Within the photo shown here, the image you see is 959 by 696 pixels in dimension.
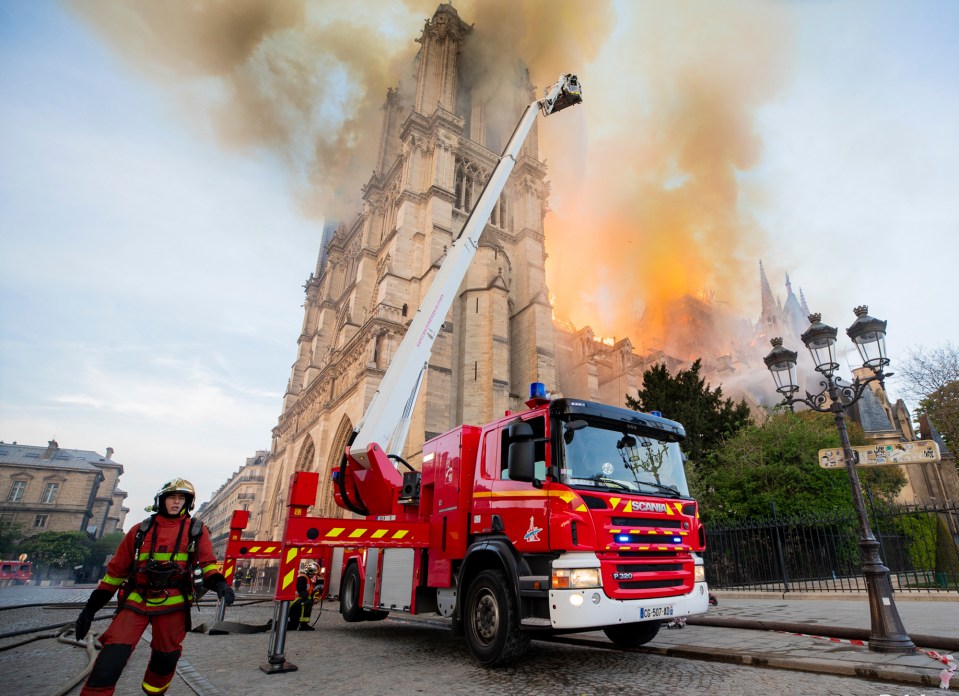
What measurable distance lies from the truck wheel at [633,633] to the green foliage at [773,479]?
34.1 feet

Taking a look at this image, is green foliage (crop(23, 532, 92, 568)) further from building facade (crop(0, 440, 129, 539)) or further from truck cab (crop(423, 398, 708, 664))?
truck cab (crop(423, 398, 708, 664))

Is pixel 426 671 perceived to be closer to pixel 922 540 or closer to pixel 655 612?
pixel 655 612

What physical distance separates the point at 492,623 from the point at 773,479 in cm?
1359

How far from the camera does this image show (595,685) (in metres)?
3.97

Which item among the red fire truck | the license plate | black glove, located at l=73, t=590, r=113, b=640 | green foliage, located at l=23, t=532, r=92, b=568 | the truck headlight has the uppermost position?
the truck headlight

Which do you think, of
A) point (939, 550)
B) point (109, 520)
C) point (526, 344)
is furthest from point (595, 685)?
point (109, 520)

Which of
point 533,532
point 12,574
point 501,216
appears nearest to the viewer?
point 533,532

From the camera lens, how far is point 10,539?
42969mm

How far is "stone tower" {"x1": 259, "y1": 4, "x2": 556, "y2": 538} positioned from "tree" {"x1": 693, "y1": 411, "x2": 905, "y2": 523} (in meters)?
9.94

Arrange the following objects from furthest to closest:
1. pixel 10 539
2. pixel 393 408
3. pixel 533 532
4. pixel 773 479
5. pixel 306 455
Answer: pixel 10 539 < pixel 306 455 < pixel 773 479 < pixel 393 408 < pixel 533 532

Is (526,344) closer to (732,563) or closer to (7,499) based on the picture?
(732,563)

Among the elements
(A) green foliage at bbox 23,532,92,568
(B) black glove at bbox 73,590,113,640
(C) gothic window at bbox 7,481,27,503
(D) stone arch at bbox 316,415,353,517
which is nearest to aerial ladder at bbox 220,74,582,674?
(B) black glove at bbox 73,590,113,640

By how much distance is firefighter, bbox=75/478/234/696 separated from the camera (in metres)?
2.92

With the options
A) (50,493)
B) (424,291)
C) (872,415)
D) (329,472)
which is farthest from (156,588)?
(50,493)
